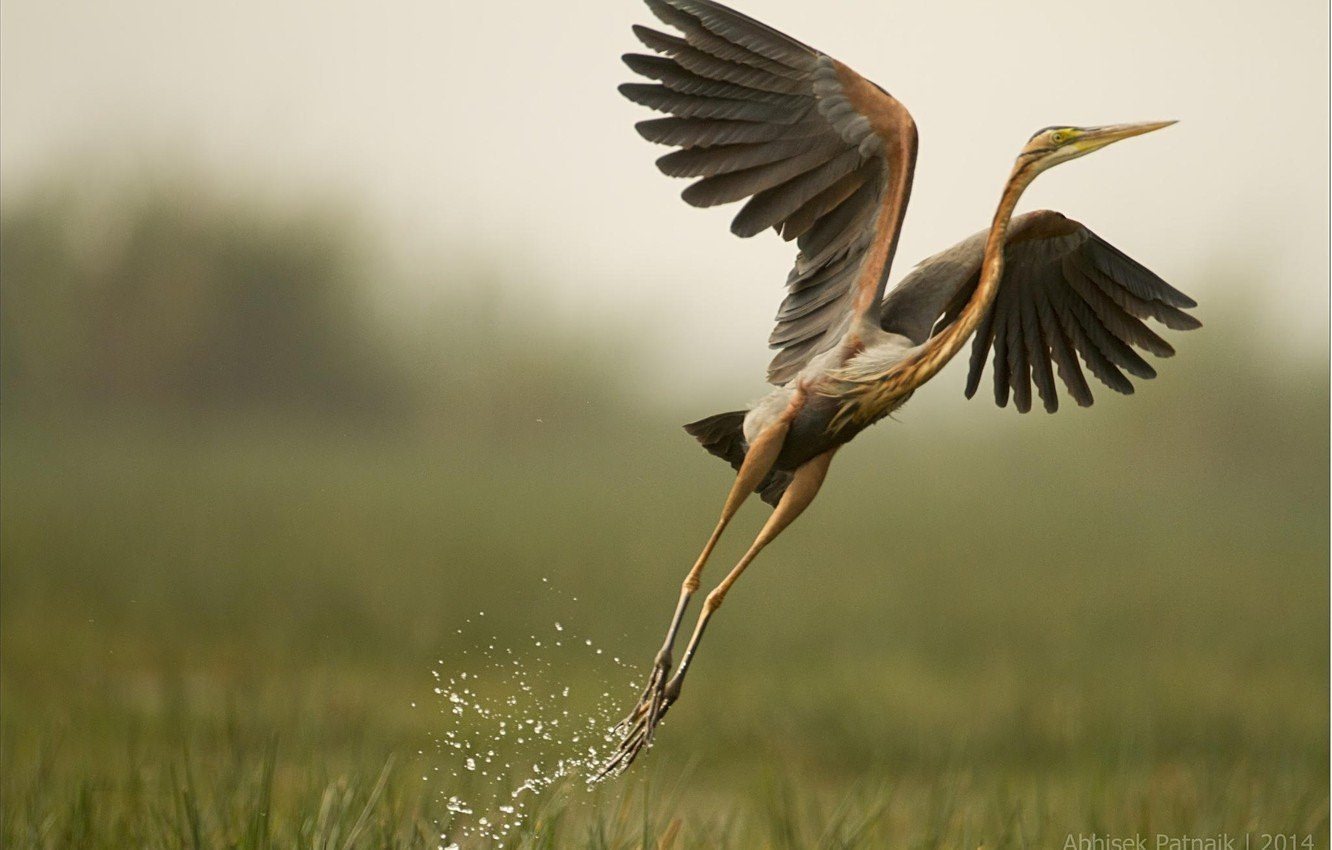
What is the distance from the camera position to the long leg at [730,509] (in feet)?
4.10

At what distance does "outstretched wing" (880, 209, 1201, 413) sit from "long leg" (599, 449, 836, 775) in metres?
0.24

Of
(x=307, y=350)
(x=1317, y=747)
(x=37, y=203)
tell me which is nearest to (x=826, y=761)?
(x=1317, y=747)

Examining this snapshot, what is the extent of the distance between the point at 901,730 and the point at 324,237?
1.48 m

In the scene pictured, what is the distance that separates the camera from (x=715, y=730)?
2.58m

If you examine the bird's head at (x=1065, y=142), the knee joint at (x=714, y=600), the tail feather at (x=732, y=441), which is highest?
the bird's head at (x=1065, y=142)

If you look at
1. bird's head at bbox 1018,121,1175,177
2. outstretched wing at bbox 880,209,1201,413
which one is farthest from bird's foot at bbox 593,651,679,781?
bird's head at bbox 1018,121,1175,177

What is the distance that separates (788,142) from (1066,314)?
377mm

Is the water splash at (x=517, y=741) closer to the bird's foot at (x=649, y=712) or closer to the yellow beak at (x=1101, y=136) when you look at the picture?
the bird's foot at (x=649, y=712)

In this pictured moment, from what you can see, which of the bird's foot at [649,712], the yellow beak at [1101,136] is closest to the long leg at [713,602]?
the bird's foot at [649,712]

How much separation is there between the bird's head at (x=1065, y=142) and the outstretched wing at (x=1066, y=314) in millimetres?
117

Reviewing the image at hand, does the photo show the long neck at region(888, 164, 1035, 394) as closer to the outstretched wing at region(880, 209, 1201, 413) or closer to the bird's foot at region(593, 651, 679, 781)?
the outstretched wing at region(880, 209, 1201, 413)

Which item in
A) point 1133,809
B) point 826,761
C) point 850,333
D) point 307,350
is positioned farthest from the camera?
point 307,350

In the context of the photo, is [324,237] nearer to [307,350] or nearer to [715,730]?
[307,350]

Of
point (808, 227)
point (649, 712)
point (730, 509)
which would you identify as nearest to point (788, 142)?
point (808, 227)
